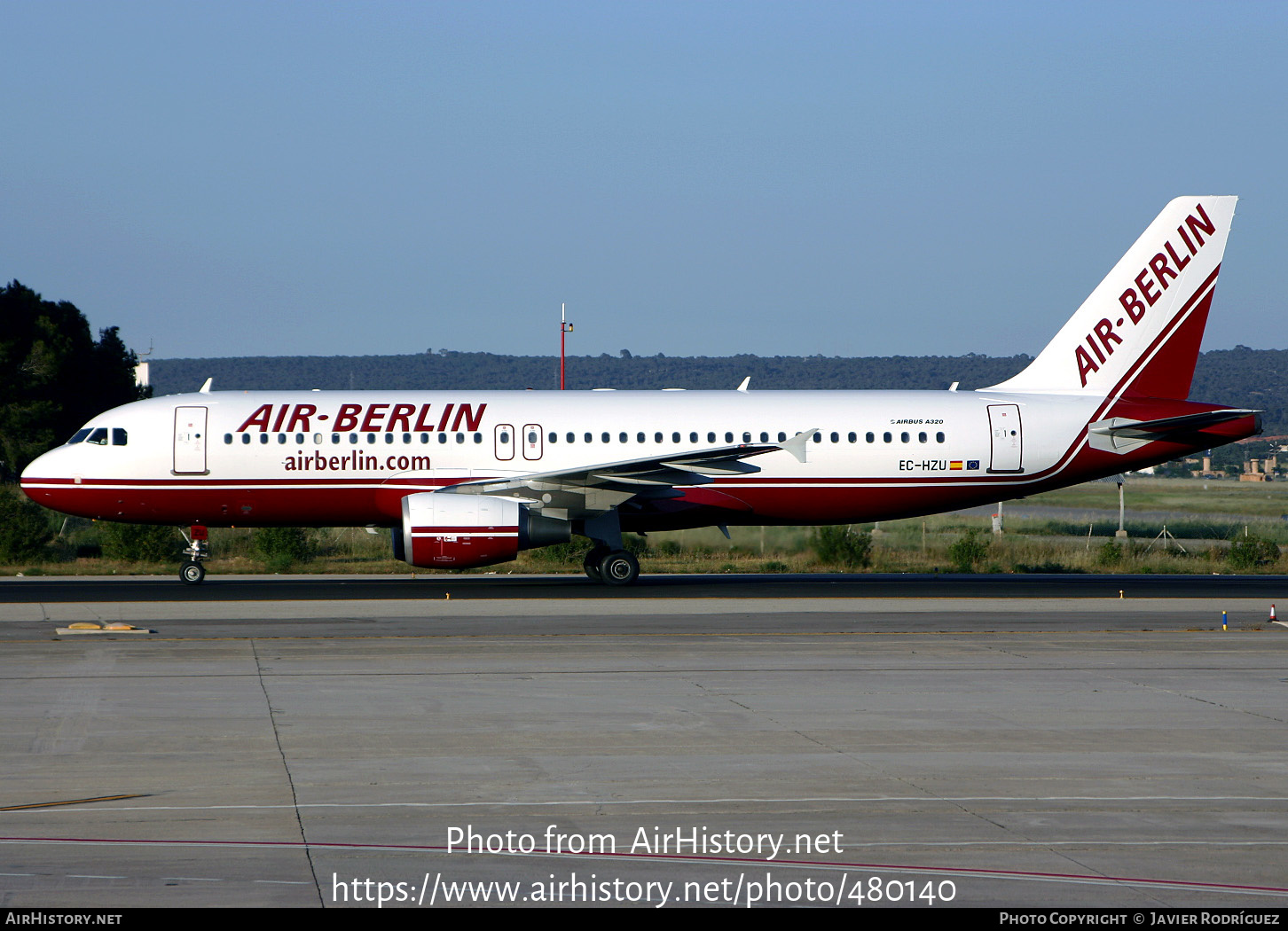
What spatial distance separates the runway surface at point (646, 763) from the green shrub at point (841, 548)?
12914 mm

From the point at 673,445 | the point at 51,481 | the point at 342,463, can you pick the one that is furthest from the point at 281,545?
the point at 673,445

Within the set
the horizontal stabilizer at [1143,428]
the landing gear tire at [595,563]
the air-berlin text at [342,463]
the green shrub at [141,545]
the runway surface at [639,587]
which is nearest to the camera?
the runway surface at [639,587]

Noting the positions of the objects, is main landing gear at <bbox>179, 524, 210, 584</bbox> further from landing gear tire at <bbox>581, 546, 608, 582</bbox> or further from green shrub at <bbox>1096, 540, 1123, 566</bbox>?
green shrub at <bbox>1096, 540, 1123, 566</bbox>

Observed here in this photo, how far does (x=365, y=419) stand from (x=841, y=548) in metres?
12.8

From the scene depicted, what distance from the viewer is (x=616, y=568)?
89.2 ft

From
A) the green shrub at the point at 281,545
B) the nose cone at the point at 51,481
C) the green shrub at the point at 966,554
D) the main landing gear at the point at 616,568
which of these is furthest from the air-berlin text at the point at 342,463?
the green shrub at the point at 966,554

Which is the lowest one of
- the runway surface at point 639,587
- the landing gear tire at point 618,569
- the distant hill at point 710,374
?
the runway surface at point 639,587

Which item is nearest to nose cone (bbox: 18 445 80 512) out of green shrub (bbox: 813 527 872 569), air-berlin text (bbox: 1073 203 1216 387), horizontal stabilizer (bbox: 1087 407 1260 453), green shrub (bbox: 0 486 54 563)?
green shrub (bbox: 0 486 54 563)

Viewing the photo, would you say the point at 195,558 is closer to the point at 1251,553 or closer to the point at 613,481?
the point at 613,481

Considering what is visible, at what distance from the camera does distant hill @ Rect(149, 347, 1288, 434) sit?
6604 inches

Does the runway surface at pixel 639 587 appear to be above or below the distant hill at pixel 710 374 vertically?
below

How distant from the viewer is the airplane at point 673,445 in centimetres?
2680

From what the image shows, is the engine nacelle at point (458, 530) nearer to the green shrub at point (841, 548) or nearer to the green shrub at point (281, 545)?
the green shrub at point (281, 545)
